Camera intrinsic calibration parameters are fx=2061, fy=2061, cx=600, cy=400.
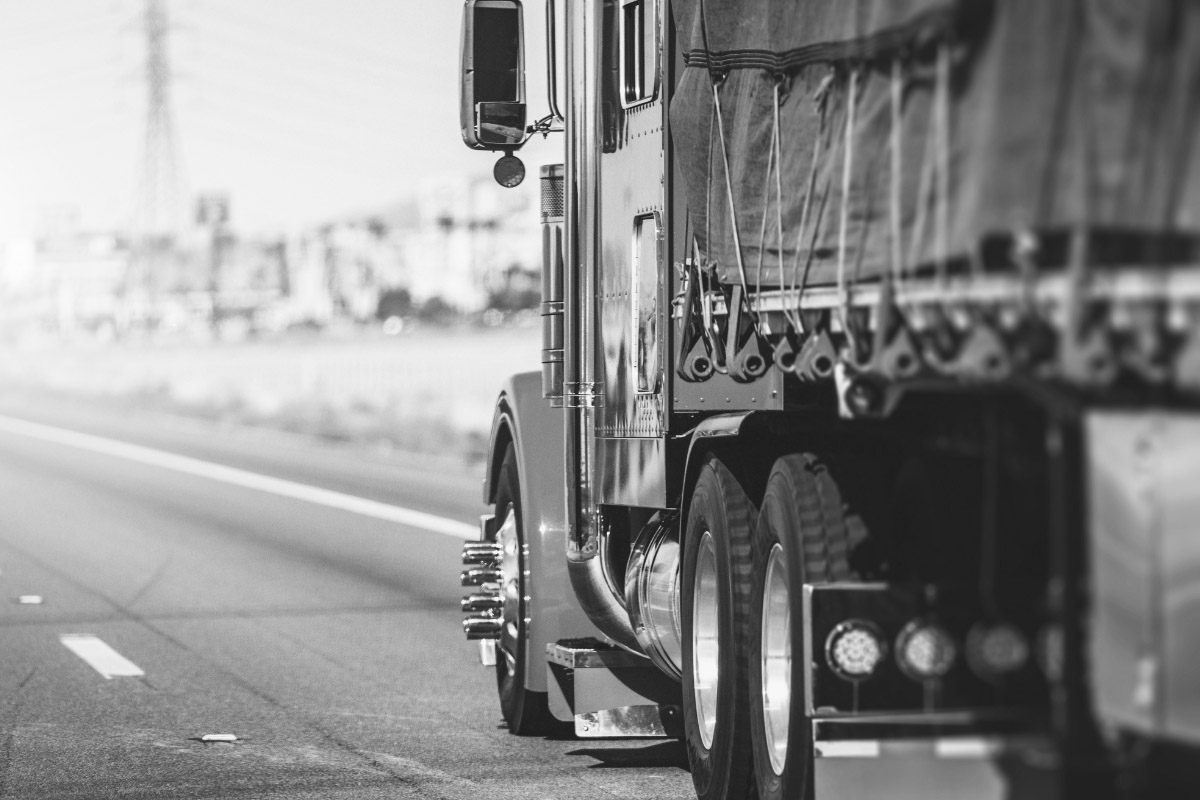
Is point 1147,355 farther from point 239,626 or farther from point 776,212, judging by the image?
point 239,626

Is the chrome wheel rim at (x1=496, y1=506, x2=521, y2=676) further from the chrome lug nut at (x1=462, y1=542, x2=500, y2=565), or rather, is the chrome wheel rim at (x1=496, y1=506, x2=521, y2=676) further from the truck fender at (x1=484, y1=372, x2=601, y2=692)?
the truck fender at (x1=484, y1=372, x2=601, y2=692)

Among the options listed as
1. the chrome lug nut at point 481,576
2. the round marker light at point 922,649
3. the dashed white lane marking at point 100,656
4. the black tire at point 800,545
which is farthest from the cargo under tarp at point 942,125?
the dashed white lane marking at point 100,656

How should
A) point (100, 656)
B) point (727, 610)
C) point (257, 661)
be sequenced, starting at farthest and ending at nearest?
1. point (100, 656)
2. point (257, 661)
3. point (727, 610)

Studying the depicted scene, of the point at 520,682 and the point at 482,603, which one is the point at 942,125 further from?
the point at 482,603

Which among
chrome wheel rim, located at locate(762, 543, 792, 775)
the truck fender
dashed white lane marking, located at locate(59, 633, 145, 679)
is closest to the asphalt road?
dashed white lane marking, located at locate(59, 633, 145, 679)

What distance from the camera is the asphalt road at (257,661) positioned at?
779cm

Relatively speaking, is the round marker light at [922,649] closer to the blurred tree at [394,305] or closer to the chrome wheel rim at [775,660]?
the chrome wheel rim at [775,660]

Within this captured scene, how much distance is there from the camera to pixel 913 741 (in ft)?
14.4

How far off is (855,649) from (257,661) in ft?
21.6

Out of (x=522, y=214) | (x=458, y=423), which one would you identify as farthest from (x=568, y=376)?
(x=522, y=214)

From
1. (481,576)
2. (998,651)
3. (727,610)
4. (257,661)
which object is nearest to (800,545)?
(727,610)

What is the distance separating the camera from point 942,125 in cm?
405

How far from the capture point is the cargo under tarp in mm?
3420

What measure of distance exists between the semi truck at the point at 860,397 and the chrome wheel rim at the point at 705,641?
0.01m
